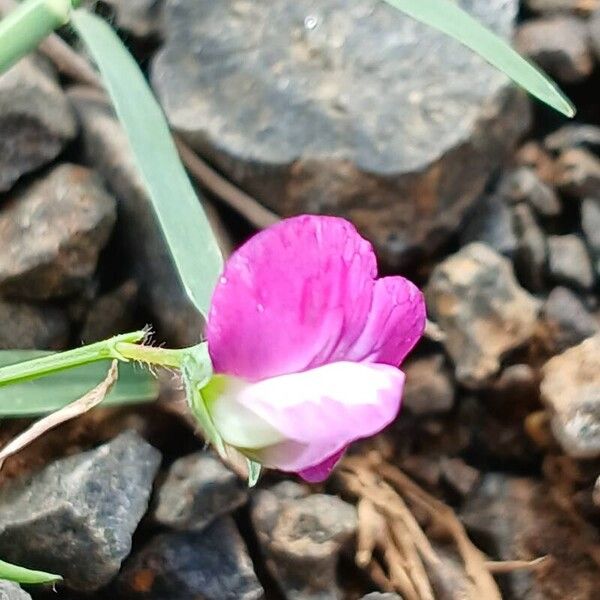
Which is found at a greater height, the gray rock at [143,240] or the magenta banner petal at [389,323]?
the magenta banner petal at [389,323]

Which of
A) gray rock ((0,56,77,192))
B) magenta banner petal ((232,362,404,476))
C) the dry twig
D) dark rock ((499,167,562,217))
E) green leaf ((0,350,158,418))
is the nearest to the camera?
magenta banner petal ((232,362,404,476))

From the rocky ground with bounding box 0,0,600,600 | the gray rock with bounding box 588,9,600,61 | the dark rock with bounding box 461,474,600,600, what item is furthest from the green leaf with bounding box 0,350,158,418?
the gray rock with bounding box 588,9,600,61

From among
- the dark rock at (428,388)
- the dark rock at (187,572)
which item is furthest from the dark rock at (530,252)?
the dark rock at (187,572)

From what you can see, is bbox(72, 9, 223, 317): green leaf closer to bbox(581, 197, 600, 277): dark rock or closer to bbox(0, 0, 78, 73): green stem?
bbox(0, 0, 78, 73): green stem

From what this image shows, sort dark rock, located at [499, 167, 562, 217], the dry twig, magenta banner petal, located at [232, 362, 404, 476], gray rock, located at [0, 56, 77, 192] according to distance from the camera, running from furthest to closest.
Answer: dark rock, located at [499, 167, 562, 217] → gray rock, located at [0, 56, 77, 192] → the dry twig → magenta banner petal, located at [232, 362, 404, 476]

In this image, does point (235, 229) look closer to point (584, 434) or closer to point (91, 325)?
point (91, 325)

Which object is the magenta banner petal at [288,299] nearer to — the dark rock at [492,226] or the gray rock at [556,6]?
the dark rock at [492,226]
